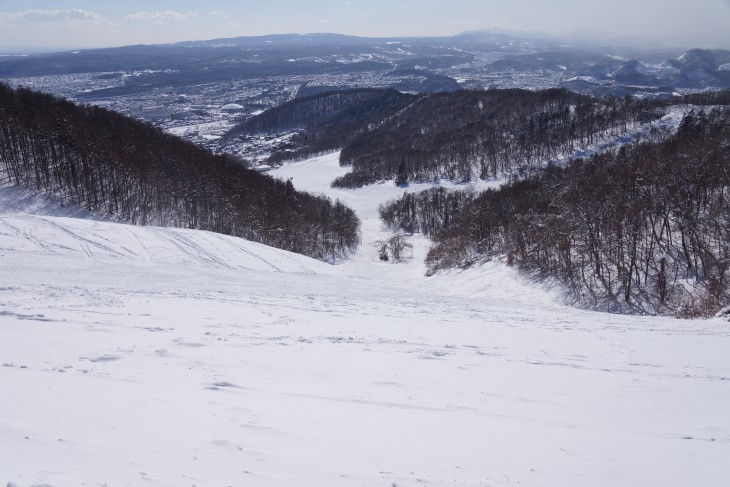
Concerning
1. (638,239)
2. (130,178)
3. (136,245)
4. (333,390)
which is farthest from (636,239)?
(130,178)

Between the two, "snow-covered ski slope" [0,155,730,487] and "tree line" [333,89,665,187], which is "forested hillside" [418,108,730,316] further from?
"tree line" [333,89,665,187]

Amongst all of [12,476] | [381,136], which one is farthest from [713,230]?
[381,136]

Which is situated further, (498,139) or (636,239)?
(498,139)

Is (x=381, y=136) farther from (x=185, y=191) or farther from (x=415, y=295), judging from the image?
(x=415, y=295)

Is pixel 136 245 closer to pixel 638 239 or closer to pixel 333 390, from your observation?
pixel 333 390

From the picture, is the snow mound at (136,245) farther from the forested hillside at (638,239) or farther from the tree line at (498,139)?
the tree line at (498,139)

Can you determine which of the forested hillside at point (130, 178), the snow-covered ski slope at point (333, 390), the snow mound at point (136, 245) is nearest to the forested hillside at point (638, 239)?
the snow-covered ski slope at point (333, 390)
